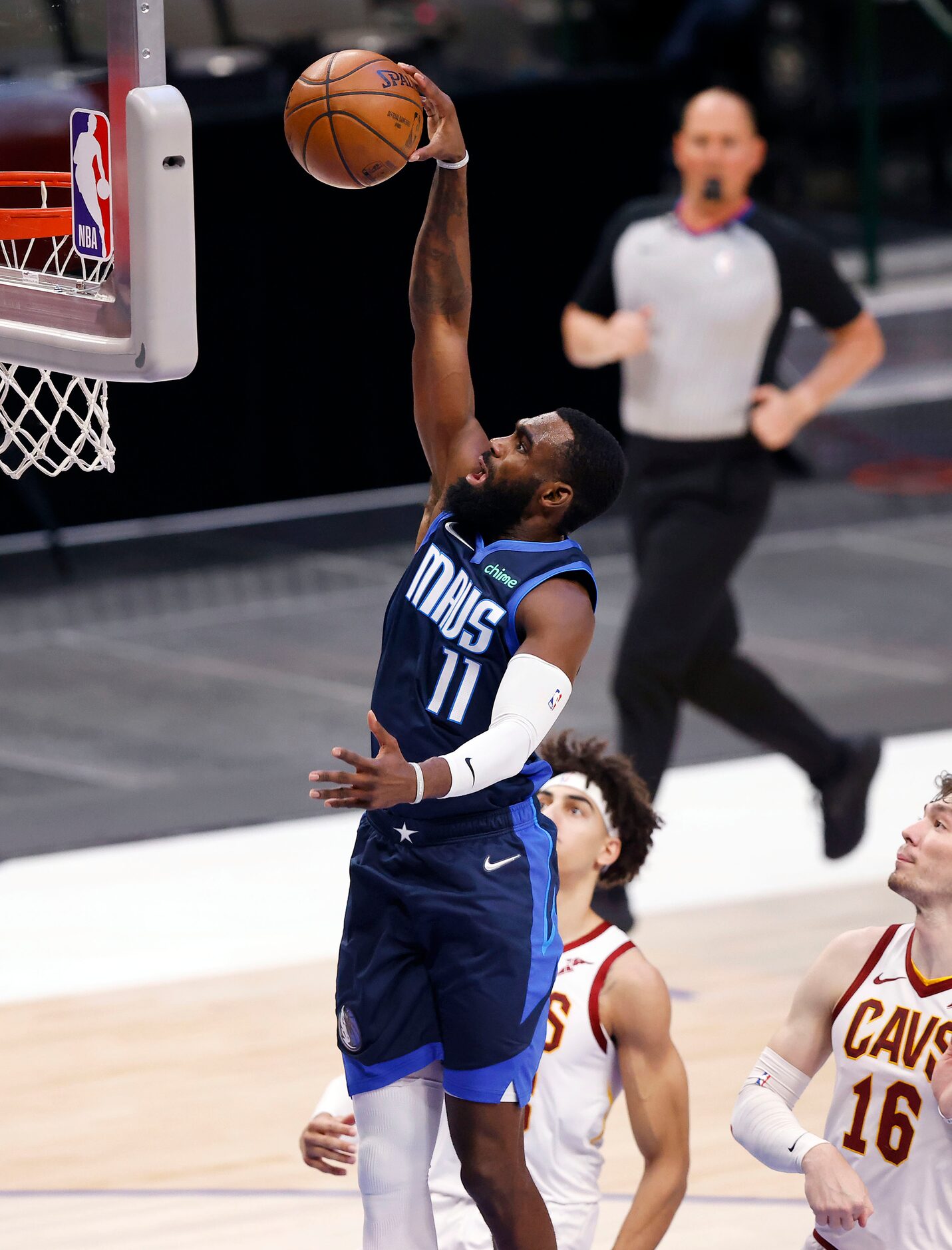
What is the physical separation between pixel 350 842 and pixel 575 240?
210 inches

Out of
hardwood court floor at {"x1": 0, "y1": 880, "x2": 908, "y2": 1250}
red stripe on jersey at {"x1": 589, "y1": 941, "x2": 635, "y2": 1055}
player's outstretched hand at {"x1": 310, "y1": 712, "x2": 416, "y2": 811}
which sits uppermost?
player's outstretched hand at {"x1": 310, "y1": 712, "x2": 416, "y2": 811}

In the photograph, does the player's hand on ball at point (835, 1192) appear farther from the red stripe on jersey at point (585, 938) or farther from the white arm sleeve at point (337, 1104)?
the white arm sleeve at point (337, 1104)

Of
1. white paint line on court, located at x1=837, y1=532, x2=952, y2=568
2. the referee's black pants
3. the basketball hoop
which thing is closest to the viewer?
the basketball hoop

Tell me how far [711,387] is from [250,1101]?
2.65 metres

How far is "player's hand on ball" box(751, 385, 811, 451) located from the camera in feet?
22.8

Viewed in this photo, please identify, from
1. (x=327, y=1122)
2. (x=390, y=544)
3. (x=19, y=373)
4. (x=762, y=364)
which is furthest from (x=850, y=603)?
(x=327, y=1122)

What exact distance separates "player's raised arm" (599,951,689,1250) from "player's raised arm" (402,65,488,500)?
1.02m

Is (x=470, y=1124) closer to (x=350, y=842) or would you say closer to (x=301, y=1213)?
(x=301, y=1213)

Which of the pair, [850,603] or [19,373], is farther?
[850,603]

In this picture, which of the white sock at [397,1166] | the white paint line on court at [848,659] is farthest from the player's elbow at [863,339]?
the white sock at [397,1166]

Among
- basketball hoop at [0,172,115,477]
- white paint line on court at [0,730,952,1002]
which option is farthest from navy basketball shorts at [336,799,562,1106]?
white paint line on court at [0,730,952,1002]

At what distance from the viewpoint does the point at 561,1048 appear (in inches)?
173

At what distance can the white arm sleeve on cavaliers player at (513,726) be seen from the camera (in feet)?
12.0

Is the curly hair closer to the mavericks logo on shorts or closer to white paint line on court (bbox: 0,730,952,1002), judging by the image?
the mavericks logo on shorts
